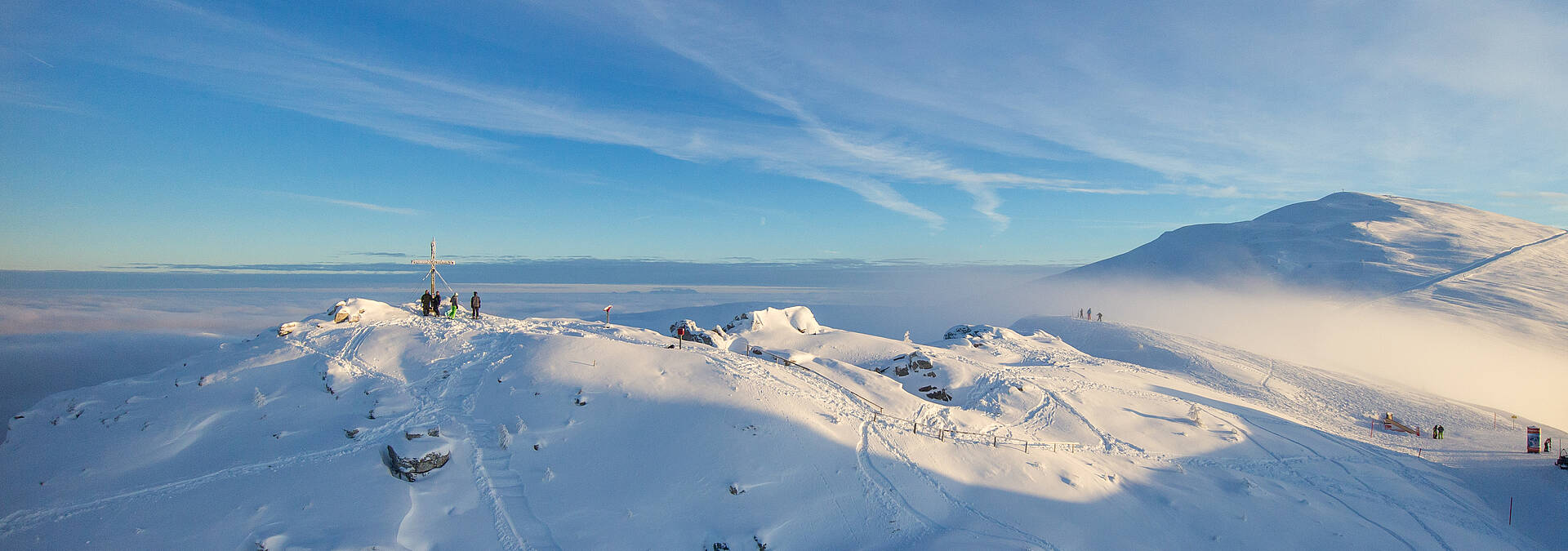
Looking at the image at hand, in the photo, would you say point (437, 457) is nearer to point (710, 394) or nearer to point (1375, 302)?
point (710, 394)

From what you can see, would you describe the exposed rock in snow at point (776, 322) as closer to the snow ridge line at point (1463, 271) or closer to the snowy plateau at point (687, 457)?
the snowy plateau at point (687, 457)

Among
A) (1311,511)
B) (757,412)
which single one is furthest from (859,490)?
(1311,511)

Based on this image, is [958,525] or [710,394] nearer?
[958,525]

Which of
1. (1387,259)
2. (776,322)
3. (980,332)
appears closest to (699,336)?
(776,322)

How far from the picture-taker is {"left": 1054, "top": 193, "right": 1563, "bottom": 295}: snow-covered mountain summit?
7094cm

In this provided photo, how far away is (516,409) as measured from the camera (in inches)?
723

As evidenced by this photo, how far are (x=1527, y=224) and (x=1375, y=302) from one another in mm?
48271

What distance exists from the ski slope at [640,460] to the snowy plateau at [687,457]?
0.09 meters

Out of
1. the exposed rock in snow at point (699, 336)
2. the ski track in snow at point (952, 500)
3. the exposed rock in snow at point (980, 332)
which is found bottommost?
the ski track in snow at point (952, 500)

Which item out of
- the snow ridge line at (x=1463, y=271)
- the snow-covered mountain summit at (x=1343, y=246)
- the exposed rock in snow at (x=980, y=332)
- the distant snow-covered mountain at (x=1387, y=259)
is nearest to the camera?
the exposed rock in snow at (x=980, y=332)

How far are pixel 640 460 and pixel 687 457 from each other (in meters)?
1.30

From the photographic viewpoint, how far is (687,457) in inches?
656

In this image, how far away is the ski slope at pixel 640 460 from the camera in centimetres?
1378

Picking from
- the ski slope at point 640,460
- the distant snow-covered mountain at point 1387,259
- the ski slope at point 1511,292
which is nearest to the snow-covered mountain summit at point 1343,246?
the distant snow-covered mountain at point 1387,259
